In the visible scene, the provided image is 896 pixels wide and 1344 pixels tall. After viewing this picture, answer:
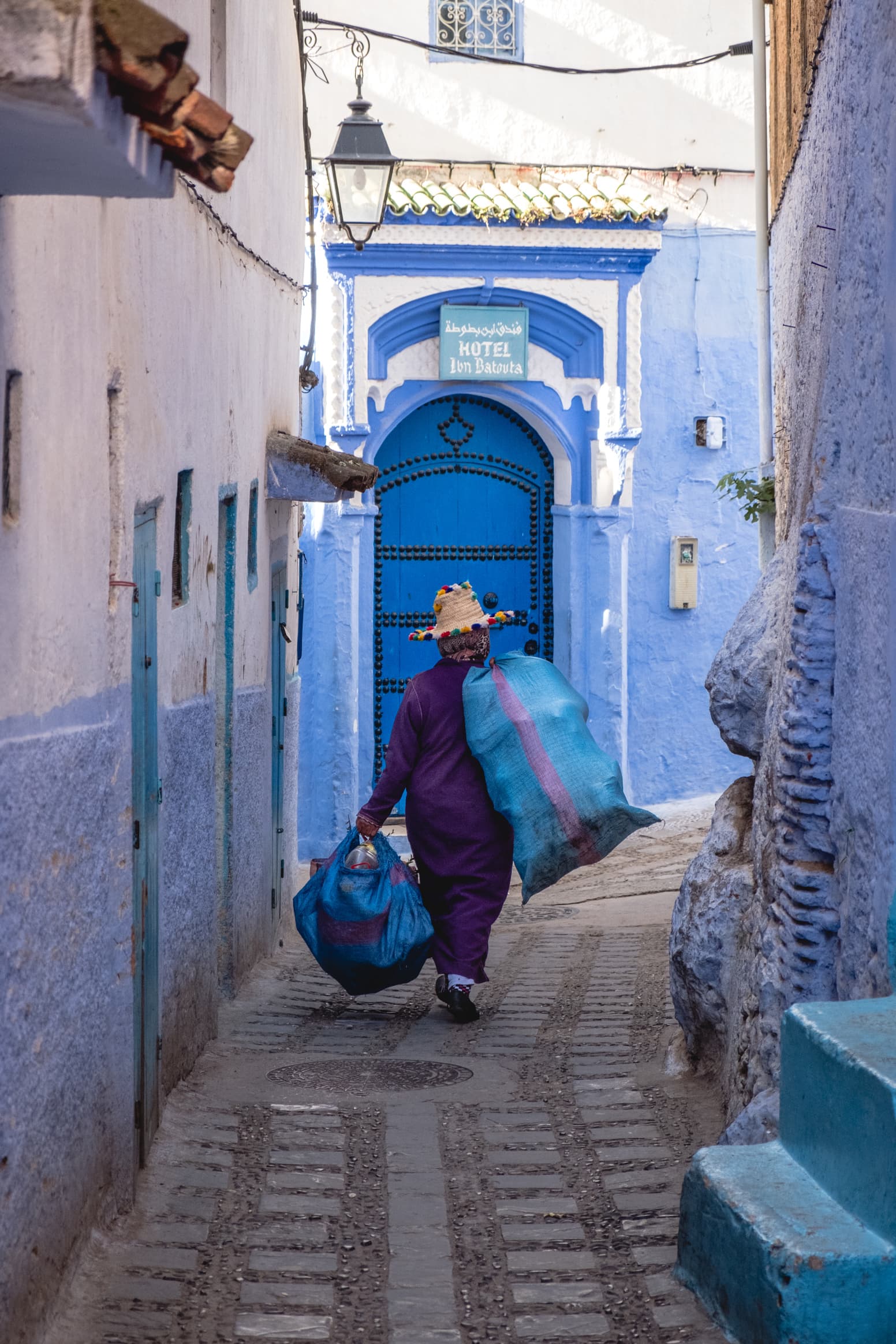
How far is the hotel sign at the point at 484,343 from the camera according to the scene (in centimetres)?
1130

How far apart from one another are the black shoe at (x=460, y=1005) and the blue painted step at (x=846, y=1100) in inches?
115

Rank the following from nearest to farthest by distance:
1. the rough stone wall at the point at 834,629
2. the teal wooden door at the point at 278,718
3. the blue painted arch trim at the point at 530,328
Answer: the rough stone wall at the point at 834,629, the teal wooden door at the point at 278,718, the blue painted arch trim at the point at 530,328

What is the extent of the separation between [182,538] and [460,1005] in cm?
217

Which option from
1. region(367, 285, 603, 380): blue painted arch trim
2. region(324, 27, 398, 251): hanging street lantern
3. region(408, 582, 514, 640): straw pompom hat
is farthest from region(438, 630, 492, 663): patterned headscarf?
region(367, 285, 603, 380): blue painted arch trim

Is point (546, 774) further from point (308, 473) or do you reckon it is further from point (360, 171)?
point (360, 171)

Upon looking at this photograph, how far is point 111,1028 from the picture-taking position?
3850 millimetres

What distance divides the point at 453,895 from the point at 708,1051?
1459 millimetres

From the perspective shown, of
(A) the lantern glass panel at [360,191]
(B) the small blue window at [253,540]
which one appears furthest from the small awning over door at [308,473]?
(A) the lantern glass panel at [360,191]

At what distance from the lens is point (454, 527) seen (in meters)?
11.9

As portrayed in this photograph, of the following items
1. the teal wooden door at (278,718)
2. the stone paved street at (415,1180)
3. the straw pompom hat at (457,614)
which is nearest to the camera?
the stone paved street at (415,1180)

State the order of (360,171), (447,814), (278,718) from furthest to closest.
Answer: (360,171), (278,718), (447,814)

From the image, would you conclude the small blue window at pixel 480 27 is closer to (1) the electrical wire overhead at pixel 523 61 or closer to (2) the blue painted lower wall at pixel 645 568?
(1) the electrical wire overhead at pixel 523 61

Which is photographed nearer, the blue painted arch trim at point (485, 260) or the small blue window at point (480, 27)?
the blue painted arch trim at point (485, 260)

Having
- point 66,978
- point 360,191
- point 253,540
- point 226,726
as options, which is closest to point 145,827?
point 66,978
